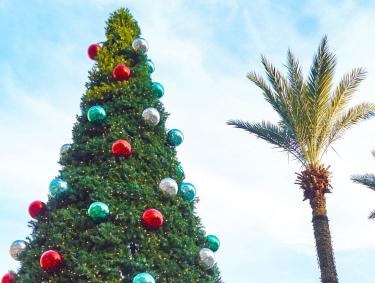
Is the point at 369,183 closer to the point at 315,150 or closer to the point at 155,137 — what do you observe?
the point at 315,150

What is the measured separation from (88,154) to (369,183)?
42.9ft

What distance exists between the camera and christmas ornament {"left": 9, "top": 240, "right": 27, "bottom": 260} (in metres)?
7.56

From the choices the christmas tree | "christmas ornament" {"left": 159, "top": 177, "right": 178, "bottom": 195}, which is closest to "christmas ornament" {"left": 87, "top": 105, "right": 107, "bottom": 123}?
the christmas tree

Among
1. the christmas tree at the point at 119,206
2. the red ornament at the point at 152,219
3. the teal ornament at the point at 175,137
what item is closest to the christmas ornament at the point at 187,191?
the christmas tree at the point at 119,206

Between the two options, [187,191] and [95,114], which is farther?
[95,114]

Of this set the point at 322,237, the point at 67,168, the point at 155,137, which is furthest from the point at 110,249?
the point at 322,237

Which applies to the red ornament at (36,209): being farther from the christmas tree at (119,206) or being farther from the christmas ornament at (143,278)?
the christmas ornament at (143,278)

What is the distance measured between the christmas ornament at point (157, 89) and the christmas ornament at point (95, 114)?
1.17 metres

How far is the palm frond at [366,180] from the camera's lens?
18.4 metres

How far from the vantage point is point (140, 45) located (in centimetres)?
940

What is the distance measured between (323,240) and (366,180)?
250 inches

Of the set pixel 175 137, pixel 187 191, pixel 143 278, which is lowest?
pixel 143 278

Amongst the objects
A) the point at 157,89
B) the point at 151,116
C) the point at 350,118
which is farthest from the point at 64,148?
the point at 350,118

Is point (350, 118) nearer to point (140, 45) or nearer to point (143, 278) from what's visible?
point (140, 45)
